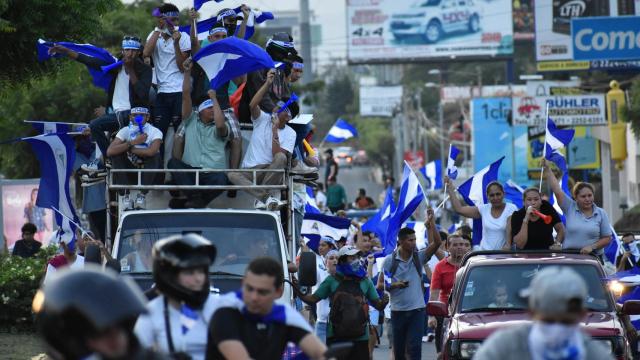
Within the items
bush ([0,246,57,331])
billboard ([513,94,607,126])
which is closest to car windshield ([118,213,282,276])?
bush ([0,246,57,331])

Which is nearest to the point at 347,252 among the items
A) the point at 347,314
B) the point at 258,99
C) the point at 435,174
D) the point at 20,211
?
the point at 347,314

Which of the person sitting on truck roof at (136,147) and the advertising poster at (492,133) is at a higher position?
the person sitting on truck roof at (136,147)

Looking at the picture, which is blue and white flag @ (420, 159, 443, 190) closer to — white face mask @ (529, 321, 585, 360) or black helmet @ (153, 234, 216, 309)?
black helmet @ (153, 234, 216, 309)

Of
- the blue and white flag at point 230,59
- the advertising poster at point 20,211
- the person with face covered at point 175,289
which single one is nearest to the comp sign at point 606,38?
the advertising poster at point 20,211

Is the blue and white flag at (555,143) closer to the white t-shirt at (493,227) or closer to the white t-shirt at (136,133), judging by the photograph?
the white t-shirt at (493,227)

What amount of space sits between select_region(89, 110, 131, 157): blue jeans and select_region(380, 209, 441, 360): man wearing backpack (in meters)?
3.01

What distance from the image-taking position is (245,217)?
12.5 meters

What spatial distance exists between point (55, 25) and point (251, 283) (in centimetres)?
868

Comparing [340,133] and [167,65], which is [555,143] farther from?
[340,133]

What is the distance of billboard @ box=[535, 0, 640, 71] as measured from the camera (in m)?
56.3

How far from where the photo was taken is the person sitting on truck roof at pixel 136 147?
43.6 feet

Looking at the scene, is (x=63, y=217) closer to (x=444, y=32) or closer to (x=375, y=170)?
(x=444, y=32)

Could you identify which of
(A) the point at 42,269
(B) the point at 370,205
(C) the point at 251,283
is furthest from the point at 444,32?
(C) the point at 251,283

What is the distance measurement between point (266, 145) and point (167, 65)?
4.36 ft
